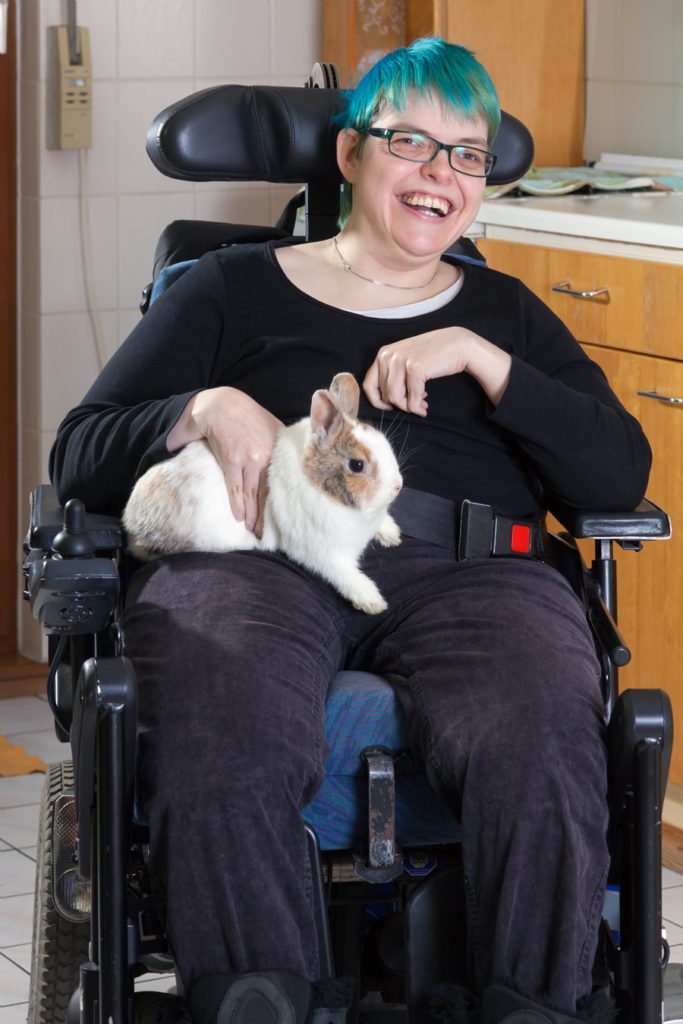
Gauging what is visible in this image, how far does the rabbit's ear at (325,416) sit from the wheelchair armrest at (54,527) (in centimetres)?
27

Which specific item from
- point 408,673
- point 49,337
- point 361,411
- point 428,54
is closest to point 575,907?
point 408,673

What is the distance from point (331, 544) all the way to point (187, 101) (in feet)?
2.32

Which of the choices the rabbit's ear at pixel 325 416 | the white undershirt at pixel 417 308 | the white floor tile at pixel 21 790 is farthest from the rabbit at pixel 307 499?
the white floor tile at pixel 21 790

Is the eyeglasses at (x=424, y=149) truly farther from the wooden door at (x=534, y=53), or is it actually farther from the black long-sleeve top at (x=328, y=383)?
the wooden door at (x=534, y=53)

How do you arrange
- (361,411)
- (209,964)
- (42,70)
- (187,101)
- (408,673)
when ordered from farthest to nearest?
(42,70) → (187,101) → (361,411) → (408,673) → (209,964)

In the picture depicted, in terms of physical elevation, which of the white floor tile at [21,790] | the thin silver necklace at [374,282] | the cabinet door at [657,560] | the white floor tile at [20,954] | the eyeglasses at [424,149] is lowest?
the white floor tile at [21,790]

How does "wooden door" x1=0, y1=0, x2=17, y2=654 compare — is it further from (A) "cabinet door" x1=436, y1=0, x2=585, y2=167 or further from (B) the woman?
(B) the woman

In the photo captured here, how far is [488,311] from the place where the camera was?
1.92 meters

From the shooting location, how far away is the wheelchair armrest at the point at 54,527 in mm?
1655

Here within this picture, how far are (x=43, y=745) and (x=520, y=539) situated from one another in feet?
5.19

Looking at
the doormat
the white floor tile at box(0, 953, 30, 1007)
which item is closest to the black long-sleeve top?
the white floor tile at box(0, 953, 30, 1007)

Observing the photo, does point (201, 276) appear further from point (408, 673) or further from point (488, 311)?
point (408, 673)

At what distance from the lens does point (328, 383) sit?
71.9 inches

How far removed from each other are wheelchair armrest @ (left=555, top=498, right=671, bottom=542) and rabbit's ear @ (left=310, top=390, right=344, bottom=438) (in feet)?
1.09
